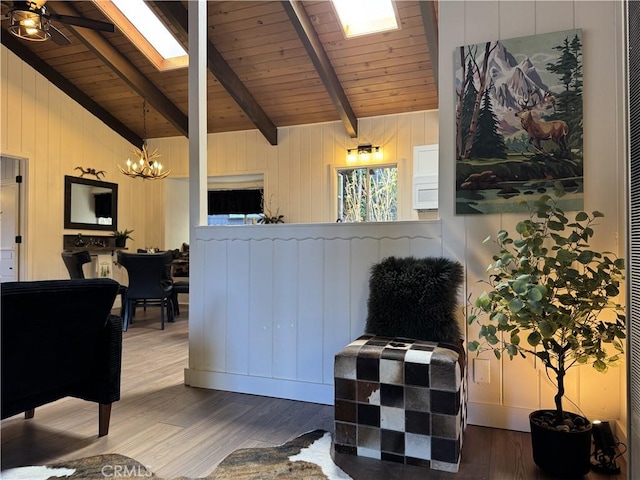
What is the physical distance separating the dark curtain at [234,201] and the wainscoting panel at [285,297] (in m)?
4.16

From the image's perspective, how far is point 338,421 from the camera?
1.89 metres

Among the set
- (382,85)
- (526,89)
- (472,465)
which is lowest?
(472,465)

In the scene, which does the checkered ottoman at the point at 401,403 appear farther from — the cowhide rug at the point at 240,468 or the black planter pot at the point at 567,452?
the black planter pot at the point at 567,452

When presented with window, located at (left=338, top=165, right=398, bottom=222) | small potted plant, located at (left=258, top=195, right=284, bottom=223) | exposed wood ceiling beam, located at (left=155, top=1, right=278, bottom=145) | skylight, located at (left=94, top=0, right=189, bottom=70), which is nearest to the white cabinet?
window, located at (left=338, top=165, right=398, bottom=222)

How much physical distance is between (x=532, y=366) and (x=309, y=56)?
13.6 feet

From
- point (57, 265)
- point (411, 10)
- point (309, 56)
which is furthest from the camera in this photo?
point (57, 265)

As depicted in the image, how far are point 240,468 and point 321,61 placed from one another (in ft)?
14.6

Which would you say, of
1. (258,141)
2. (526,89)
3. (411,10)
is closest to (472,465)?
(526,89)

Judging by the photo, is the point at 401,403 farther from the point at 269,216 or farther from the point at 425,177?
the point at 269,216

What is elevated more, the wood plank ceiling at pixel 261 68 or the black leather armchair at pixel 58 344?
the wood plank ceiling at pixel 261 68

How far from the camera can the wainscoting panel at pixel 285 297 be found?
246 cm

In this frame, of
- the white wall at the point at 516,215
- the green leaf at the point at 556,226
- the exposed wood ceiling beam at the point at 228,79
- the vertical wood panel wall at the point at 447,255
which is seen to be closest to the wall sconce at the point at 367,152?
the exposed wood ceiling beam at the point at 228,79

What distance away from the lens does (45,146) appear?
19.1ft

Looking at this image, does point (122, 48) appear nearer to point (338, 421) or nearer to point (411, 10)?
point (411, 10)
